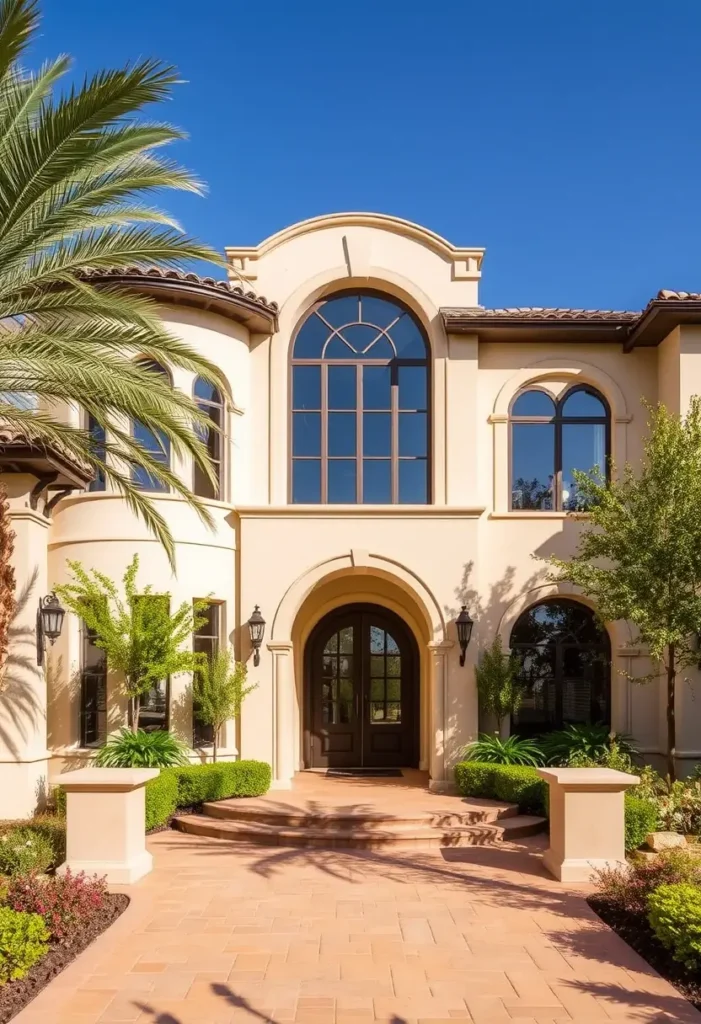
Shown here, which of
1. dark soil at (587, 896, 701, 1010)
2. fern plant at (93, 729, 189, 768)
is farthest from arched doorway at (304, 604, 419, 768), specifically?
dark soil at (587, 896, 701, 1010)

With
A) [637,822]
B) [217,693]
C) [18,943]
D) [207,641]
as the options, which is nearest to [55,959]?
[18,943]

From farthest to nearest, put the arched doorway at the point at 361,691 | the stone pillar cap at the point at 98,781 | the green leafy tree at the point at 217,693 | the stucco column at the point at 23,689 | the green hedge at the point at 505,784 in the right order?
the arched doorway at the point at 361,691
the green leafy tree at the point at 217,693
the green hedge at the point at 505,784
the stucco column at the point at 23,689
the stone pillar cap at the point at 98,781

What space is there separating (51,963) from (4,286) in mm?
5972

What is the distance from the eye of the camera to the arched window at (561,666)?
50.2 feet

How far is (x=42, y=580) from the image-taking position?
13.2 meters

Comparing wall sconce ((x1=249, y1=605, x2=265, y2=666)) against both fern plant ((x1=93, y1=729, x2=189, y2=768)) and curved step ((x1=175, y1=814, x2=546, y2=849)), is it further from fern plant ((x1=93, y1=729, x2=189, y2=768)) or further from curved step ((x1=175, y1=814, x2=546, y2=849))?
curved step ((x1=175, y1=814, x2=546, y2=849))

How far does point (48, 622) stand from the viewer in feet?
41.1

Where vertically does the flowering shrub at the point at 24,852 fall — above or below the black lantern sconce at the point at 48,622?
below

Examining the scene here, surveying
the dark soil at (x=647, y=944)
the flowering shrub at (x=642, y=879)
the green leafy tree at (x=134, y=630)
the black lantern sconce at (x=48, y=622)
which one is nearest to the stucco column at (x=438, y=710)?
the green leafy tree at (x=134, y=630)

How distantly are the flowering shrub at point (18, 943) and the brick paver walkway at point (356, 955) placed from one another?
264 mm

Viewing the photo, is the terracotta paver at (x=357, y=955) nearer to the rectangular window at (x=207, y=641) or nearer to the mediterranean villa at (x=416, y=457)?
the rectangular window at (x=207, y=641)

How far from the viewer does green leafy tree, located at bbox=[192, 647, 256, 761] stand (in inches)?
542

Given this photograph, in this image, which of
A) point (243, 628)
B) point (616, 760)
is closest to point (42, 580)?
point (243, 628)

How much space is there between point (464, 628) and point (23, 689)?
6699 millimetres
